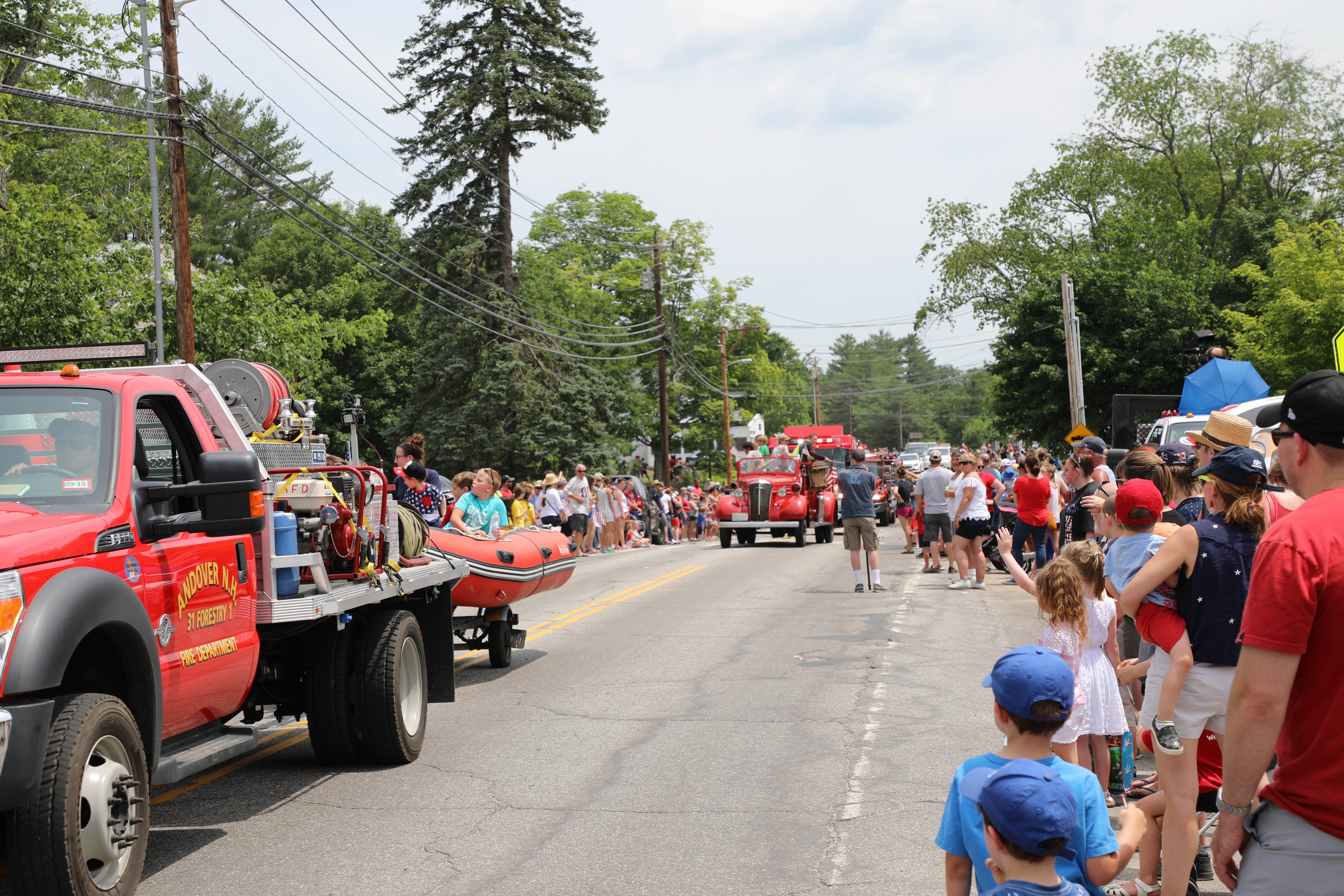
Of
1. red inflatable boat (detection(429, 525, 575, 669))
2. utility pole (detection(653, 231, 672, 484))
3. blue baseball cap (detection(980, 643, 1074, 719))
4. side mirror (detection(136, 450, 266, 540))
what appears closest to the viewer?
blue baseball cap (detection(980, 643, 1074, 719))

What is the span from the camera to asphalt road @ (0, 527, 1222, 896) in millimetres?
5438

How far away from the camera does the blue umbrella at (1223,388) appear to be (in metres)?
16.7

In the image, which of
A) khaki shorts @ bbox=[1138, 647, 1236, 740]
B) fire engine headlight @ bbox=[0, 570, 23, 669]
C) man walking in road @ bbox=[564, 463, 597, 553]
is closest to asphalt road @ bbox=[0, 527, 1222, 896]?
khaki shorts @ bbox=[1138, 647, 1236, 740]

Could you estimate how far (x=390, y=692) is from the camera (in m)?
7.30

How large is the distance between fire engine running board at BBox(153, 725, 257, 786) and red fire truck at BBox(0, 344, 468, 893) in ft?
0.05

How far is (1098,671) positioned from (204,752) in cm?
430

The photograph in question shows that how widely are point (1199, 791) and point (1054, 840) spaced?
2425mm

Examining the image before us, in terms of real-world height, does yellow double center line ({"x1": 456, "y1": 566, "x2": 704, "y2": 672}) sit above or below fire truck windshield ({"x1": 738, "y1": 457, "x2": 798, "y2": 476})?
below

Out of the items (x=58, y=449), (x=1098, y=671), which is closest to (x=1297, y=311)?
(x=1098, y=671)

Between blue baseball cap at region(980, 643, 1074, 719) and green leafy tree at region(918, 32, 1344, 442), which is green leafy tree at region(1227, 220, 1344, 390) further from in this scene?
blue baseball cap at region(980, 643, 1074, 719)

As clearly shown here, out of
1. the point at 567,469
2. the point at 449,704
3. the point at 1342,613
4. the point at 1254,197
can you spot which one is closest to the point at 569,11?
the point at 567,469

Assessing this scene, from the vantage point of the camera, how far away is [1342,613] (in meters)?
2.77

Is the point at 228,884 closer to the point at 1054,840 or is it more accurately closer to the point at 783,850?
the point at 783,850

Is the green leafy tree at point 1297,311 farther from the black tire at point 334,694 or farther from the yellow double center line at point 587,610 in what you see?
the black tire at point 334,694
